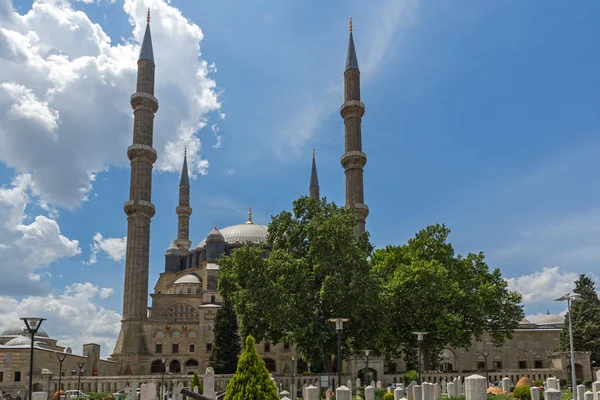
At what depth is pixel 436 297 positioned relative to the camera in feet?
115

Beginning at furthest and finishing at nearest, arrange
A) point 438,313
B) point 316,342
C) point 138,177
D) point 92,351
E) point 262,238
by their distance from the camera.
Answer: point 262,238
point 138,177
point 92,351
point 438,313
point 316,342

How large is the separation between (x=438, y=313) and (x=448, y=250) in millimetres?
5309

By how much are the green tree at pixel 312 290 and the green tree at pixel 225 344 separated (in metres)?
11.9

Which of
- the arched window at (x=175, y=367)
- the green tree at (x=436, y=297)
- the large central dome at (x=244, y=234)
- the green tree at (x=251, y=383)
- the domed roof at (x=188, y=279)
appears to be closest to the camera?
the green tree at (x=251, y=383)

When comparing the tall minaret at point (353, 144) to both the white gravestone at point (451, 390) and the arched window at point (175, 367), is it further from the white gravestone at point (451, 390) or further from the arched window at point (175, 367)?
the white gravestone at point (451, 390)

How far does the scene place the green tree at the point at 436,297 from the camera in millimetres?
34969

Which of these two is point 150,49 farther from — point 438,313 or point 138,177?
point 438,313

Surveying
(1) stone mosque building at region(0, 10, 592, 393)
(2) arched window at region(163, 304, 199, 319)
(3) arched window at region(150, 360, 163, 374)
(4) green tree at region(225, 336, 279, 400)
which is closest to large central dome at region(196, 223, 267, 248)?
(1) stone mosque building at region(0, 10, 592, 393)

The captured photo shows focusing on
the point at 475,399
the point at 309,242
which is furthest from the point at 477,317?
the point at 475,399

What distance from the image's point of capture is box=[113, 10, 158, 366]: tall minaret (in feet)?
167

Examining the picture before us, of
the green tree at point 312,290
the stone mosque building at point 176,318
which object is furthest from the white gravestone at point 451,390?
the stone mosque building at point 176,318

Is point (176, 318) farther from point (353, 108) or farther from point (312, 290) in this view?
point (312, 290)

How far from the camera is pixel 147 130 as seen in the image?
180 ft

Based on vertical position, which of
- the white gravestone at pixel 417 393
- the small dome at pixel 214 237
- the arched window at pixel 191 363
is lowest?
the arched window at pixel 191 363
